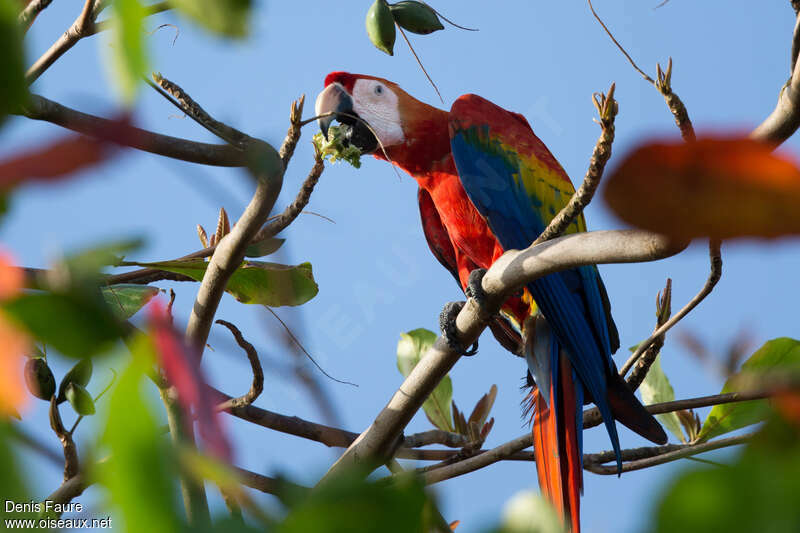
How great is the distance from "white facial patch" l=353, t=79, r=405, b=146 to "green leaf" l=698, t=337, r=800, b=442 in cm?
92

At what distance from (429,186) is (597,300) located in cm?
49

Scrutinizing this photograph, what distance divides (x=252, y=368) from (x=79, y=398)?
231mm

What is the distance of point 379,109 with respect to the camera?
197 centimetres

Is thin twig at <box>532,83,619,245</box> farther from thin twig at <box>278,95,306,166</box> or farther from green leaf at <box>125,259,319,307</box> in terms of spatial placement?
green leaf at <box>125,259,319,307</box>

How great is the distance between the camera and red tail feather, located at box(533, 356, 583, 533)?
134cm

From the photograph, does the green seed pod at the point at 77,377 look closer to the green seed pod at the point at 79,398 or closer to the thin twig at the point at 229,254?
the green seed pod at the point at 79,398

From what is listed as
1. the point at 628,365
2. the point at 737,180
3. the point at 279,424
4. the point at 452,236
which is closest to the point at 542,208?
the point at 452,236

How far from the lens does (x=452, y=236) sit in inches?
70.0

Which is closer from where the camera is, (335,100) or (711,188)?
(711,188)

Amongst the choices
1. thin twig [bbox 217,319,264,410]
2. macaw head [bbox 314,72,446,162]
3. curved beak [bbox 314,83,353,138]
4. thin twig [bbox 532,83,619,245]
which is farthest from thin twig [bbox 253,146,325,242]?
curved beak [bbox 314,83,353,138]

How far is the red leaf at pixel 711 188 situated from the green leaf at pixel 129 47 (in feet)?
0.35

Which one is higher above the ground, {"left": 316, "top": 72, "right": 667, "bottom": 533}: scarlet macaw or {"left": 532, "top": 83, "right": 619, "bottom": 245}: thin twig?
{"left": 316, "top": 72, "right": 667, "bottom": 533}: scarlet macaw

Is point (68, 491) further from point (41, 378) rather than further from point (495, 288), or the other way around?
point (495, 288)

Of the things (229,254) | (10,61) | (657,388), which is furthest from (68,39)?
(657,388)
